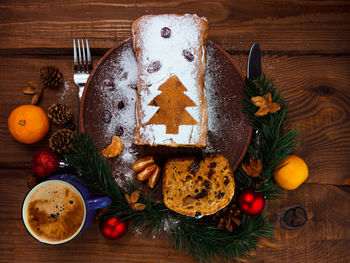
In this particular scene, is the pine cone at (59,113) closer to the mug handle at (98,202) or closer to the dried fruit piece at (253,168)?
the mug handle at (98,202)

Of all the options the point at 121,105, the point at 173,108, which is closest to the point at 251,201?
the point at 173,108

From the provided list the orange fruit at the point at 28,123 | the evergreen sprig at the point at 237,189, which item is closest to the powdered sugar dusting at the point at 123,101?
the evergreen sprig at the point at 237,189

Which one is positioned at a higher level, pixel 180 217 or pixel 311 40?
pixel 311 40

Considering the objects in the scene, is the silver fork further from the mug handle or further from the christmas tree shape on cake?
the mug handle

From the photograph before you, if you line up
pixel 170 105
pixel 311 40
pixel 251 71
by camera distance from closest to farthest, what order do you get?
pixel 170 105, pixel 251 71, pixel 311 40

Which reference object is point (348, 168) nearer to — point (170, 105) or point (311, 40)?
point (311, 40)

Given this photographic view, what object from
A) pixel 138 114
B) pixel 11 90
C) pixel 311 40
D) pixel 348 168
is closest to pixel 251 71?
pixel 311 40
